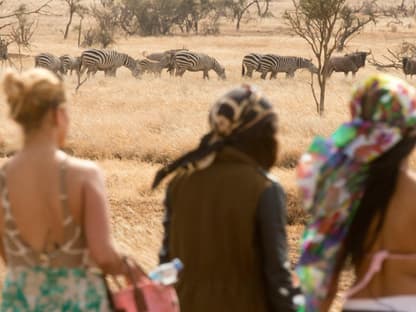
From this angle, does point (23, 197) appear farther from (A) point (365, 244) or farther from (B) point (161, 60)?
(B) point (161, 60)

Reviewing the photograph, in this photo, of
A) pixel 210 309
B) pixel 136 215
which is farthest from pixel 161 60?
pixel 210 309

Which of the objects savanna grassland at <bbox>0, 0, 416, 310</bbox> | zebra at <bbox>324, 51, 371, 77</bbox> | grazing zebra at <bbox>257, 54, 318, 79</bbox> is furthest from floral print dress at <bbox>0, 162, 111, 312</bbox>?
zebra at <bbox>324, 51, 371, 77</bbox>

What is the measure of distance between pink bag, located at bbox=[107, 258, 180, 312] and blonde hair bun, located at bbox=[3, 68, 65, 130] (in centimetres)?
61

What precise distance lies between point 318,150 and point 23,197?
36.5 inches

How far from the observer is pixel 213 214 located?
3.27m

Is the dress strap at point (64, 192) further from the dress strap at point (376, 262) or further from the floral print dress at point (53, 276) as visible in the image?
the dress strap at point (376, 262)

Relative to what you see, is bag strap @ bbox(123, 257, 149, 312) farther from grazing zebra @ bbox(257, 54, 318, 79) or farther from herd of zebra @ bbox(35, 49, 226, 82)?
grazing zebra @ bbox(257, 54, 318, 79)

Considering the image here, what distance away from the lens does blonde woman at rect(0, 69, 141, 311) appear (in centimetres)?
300

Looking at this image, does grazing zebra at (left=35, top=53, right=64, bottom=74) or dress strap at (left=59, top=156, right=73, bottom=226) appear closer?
dress strap at (left=59, top=156, right=73, bottom=226)

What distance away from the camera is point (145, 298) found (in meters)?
3.20

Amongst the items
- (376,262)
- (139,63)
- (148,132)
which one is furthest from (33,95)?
(139,63)

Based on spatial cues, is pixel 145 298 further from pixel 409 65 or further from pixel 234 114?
pixel 409 65

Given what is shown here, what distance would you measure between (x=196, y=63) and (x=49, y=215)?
85.6 ft

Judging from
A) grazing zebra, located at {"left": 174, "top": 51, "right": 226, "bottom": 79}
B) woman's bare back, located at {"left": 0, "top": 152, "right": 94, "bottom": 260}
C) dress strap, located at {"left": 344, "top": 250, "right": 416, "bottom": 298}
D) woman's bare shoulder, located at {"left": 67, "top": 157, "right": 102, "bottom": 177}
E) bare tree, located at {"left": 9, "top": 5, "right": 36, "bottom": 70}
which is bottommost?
grazing zebra, located at {"left": 174, "top": 51, "right": 226, "bottom": 79}
